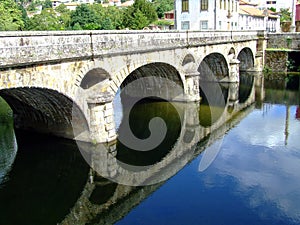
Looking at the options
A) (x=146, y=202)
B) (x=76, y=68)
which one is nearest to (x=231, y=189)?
(x=146, y=202)

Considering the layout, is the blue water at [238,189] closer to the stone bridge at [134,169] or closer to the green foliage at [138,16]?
the stone bridge at [134,169]

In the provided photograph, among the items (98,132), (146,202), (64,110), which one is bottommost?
(146,202)

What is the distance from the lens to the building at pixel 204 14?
133ft

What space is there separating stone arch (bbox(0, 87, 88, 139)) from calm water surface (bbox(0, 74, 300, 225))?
1.98ft

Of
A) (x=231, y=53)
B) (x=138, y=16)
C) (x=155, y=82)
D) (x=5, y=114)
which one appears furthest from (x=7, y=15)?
(x=231, y=53)

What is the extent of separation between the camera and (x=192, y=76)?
81.2 feet

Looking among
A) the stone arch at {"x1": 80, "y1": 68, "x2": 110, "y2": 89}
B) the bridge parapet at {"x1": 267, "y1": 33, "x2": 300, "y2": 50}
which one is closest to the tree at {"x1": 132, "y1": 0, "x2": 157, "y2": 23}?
the bridge parapet at {"x1": 267, "y1": 33, "x2": 300, "y2": 50}

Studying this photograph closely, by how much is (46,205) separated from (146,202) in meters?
3.60

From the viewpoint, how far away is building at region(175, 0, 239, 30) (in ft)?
133

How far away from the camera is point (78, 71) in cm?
1487

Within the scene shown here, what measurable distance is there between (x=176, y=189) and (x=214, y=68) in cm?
2166

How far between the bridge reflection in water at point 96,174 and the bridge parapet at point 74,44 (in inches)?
184

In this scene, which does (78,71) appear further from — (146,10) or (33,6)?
(33,6)

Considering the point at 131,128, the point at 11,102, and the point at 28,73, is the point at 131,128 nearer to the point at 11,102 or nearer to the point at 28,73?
the point at 11,102
